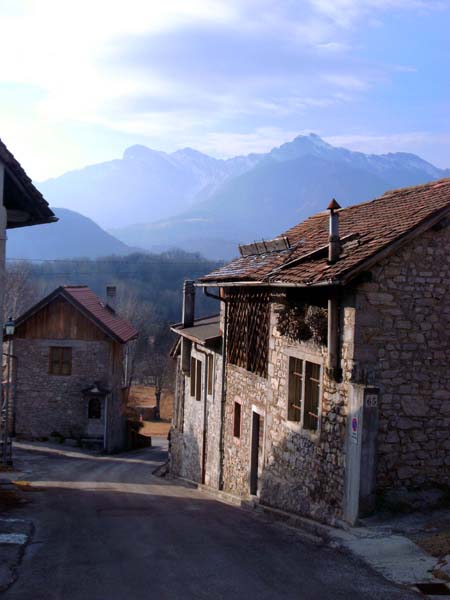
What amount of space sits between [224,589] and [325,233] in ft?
28.3

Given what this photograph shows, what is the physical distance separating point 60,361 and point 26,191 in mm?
21177

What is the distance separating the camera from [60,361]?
32656 millimetres

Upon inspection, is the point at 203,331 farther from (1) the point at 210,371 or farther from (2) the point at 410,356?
(2) the point at 410,356

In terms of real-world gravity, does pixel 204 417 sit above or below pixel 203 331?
below

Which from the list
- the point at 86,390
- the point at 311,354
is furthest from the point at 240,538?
the point at 86,390

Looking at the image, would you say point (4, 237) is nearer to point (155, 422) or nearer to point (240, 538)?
point (240, 538)

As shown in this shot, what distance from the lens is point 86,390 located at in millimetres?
32344

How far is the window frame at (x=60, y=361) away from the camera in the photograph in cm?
3259

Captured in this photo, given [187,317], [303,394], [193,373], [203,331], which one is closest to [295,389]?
[303,394]

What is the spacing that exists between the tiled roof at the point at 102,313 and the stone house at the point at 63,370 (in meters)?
0.07

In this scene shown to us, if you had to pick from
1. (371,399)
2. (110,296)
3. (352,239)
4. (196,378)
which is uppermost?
(352,239)

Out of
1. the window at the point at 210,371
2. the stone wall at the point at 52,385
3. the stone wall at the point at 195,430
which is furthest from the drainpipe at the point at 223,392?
the stone wall at the point at 52,385

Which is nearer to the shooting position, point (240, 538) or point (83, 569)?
point (83, 569)

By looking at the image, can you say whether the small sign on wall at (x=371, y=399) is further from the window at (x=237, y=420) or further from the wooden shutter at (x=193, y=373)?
the wooden shutter at (x=193, y=373)
